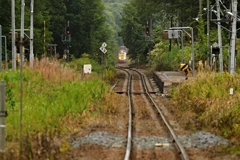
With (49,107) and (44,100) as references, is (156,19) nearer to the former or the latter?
(44,100)

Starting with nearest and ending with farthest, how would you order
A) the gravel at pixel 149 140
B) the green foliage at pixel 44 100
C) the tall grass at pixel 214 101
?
the gravel at pixel 149 140, the green foliage at pixel 44 100, the tall grass at pixel 214 101

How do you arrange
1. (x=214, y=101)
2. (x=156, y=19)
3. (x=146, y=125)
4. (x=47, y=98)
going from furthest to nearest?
(x=156, y=19) < (x=214, y=101) < (x=47, y=98) < (x=146, y=125)

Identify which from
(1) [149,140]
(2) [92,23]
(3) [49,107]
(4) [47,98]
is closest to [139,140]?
(1) [149,140]

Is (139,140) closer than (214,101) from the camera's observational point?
Yes

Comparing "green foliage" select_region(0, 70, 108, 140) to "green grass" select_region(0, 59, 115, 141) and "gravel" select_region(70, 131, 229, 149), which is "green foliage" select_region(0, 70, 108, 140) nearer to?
"green grass" select_region(0, 59, 115, 141)

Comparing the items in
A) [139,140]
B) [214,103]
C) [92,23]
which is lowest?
[139,140]

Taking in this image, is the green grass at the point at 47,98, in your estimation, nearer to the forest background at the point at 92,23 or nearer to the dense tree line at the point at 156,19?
the forest background at the point at 92,23

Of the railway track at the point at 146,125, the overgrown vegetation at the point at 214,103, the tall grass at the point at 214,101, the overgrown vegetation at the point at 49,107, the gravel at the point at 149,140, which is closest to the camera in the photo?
the overgrown vegetation at the point at 49,107

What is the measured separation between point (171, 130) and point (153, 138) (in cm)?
141

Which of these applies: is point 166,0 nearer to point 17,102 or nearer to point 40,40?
point 40,40

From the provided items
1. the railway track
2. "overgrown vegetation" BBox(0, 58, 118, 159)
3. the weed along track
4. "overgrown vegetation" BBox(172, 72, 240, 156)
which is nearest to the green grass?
"overgrown vegetation" BBox(0, 58, 118, 159)

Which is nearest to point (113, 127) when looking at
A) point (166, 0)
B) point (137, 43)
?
point (166, 0)

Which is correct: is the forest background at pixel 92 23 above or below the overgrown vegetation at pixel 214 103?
above

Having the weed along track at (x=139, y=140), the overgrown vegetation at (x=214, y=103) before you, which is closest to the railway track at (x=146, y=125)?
the weed along track at (x=139, y=140)
